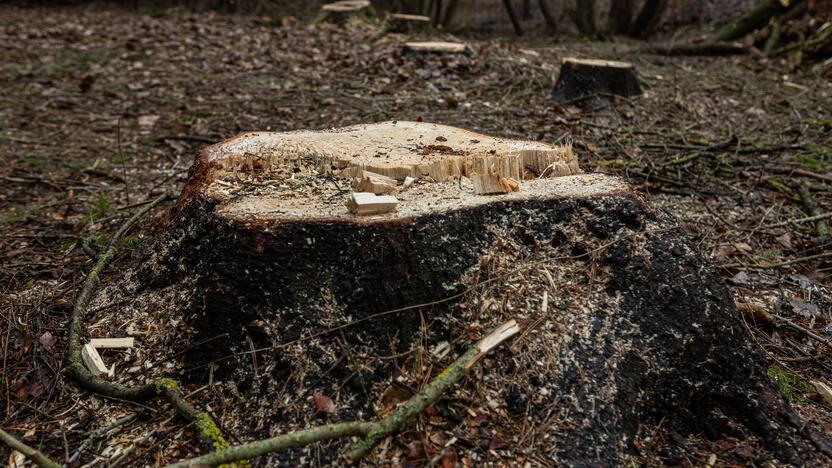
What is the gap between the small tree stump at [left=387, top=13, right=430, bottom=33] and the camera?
8070 millimetres

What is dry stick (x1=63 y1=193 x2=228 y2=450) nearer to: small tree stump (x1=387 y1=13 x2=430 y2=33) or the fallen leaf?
the fallen leaf

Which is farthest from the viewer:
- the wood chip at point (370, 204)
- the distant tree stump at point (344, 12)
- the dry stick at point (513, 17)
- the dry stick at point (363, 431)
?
the dry stick at point (513, 17)

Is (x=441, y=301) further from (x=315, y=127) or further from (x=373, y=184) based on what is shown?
(x=315, y=127)

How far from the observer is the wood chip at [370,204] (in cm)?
193

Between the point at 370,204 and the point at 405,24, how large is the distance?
22.4ft

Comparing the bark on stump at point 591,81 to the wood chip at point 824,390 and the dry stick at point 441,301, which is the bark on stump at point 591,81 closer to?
the wood chip at point 824,390

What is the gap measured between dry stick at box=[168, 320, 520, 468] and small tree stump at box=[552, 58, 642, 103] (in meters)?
4.06

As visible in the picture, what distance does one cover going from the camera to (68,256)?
3.09 metres

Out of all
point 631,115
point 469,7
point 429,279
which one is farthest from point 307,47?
point 429,279

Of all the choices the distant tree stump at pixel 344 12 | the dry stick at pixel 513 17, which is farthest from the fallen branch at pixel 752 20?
the distant tree stump at pixel 344 12

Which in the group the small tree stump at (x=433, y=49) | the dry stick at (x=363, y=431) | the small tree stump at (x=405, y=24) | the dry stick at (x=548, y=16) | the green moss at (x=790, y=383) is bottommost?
the green moss at (x=790, y=383)

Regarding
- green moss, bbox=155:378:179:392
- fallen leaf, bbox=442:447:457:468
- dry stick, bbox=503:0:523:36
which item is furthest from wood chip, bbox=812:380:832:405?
dry stick, bbox=503:0:523:36

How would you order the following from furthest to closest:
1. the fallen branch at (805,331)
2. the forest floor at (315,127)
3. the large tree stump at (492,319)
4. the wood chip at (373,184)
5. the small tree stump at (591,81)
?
the small tree stump at (591,81)
the fallen branch at (805,331)
the forest floor at (315,127)
the wood chip at (373,184)
the large tree stump at (492,319)

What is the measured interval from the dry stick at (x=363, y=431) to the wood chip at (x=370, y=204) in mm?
559
